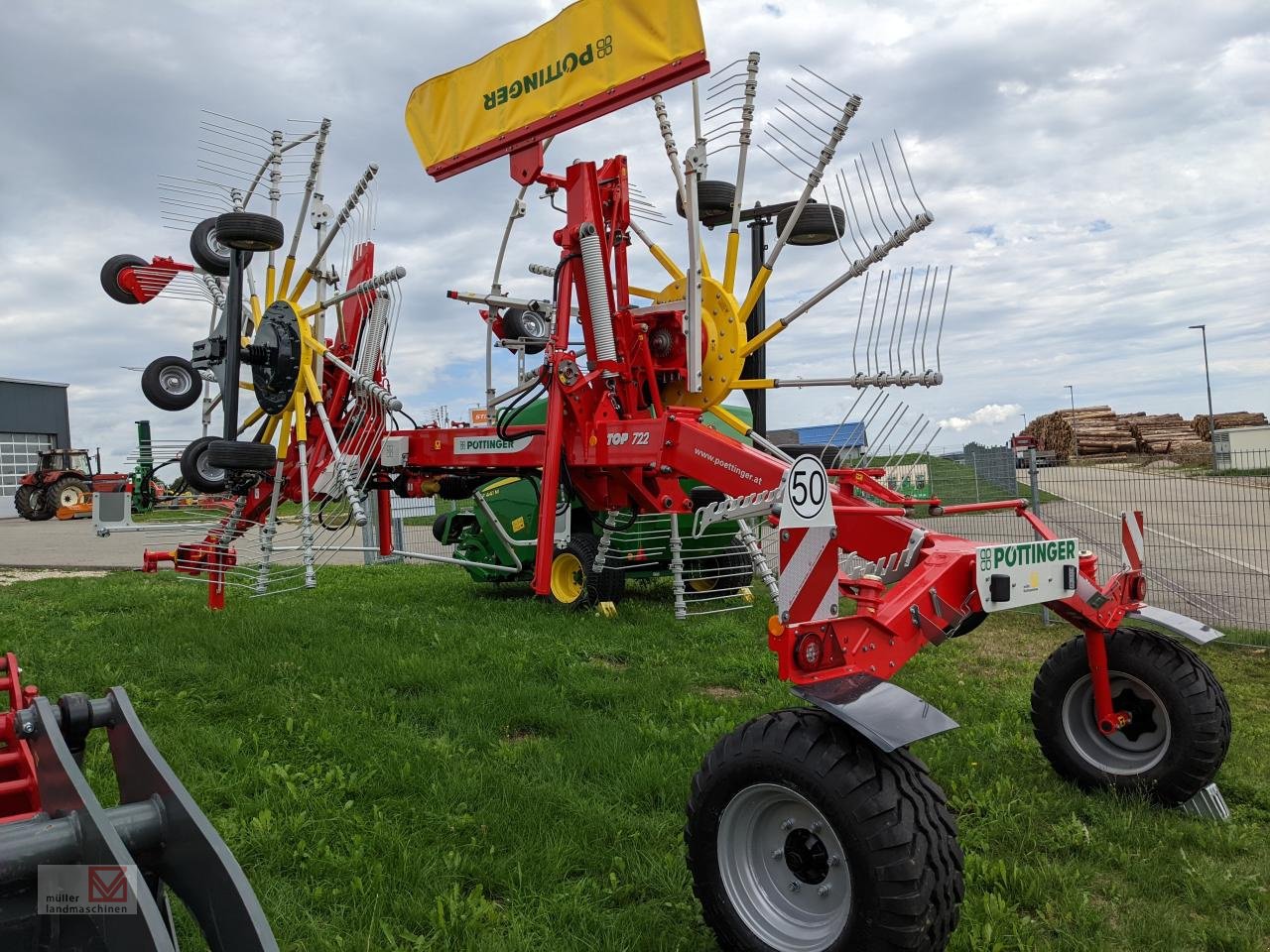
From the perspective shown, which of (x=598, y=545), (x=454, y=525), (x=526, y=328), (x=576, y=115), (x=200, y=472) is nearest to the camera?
(x=576, y=115)

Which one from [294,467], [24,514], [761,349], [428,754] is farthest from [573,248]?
[24,514]

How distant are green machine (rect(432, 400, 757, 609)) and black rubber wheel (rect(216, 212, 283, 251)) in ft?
8.83

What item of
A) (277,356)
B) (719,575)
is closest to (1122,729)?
(719,575)

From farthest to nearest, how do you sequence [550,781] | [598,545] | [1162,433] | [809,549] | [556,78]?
[1162,433] → [598,545] → [556,78] → [550,781] → [809,549]

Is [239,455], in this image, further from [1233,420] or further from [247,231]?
[1233,420]

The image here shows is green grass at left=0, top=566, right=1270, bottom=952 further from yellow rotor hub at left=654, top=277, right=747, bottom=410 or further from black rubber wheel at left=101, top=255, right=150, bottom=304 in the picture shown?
black rubber wheel at left=101, top=255, right=150, bottom=304

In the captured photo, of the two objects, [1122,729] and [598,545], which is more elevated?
[598,545]

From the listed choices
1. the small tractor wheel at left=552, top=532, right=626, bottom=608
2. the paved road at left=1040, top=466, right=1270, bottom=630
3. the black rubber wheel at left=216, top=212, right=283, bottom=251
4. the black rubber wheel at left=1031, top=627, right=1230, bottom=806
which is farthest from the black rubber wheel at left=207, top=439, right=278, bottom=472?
the paved road at left=1040, top=466, right=1270, bottom=630

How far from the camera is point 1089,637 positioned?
3.88 metres

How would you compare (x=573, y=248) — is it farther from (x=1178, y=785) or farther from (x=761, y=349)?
(x=1178, y=785)

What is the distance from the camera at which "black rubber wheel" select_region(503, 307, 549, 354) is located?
769 centimetres

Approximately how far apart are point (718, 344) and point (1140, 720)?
3867mm

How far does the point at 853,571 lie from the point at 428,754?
229 cm

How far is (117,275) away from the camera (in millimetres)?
7418
